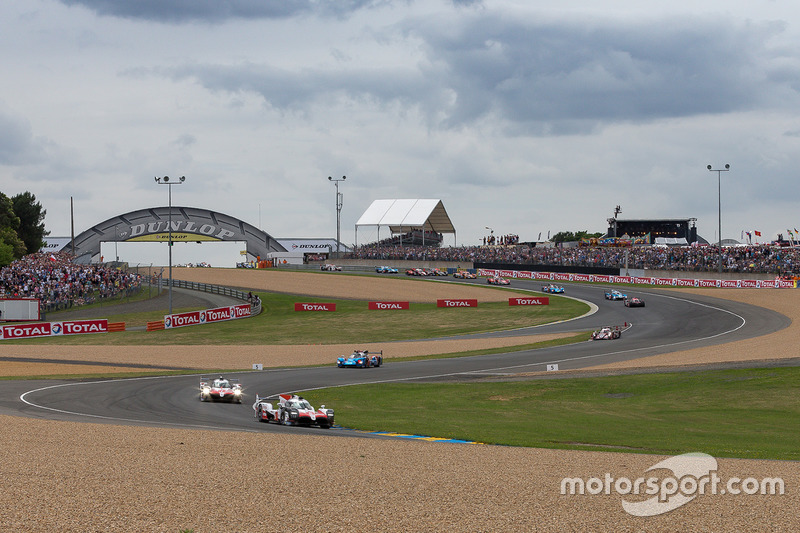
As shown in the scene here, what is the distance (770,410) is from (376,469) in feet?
59.5

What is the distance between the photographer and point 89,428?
21188 millimetres

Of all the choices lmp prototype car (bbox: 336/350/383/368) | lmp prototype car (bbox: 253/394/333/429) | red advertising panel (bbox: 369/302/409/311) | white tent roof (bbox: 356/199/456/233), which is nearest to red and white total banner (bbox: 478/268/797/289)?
white tent roof (bbox: 356/199/456/233)

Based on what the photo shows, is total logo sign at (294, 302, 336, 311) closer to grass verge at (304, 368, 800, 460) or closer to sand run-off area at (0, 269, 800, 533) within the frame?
grass verge at (304, 368, 800, 460)

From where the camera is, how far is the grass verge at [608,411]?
2084 centimetres

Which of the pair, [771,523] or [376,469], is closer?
[771,523]

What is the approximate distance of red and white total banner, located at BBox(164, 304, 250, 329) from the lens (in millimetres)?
67188

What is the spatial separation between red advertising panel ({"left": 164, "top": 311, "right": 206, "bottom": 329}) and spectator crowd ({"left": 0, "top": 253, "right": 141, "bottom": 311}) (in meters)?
10.3

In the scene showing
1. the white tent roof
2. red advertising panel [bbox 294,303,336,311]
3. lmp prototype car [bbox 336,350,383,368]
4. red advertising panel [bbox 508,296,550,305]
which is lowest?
lmp prototype car [bbox 336,350,383,368]

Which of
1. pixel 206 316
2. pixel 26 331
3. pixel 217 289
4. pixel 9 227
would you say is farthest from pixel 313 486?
pixel 9 227

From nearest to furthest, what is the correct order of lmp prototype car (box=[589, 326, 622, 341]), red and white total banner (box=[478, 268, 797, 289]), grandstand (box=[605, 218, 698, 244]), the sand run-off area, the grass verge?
the sand run-off area, the grass verge, lmp prototype car (box=[589, 326, 622, 341]), red and white total banner (box=[478, 268, 797, 289]), grandstand (box=[605, 218, 698, 244])

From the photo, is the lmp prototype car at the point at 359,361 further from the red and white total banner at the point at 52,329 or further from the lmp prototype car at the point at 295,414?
the red and white total banner at the point at 52,329

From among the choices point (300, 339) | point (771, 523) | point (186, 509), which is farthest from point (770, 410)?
point (300, 339)

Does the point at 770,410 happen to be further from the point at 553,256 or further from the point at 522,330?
the point at 553,256

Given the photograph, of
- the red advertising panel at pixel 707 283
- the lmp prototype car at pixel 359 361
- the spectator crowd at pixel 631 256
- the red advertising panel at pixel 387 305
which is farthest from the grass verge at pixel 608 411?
the spectator crowd at pixel 631 256
